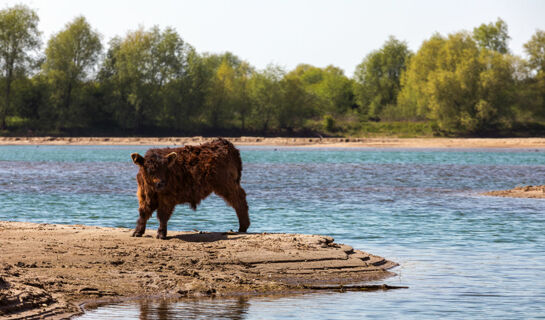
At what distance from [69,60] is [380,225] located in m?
86.3

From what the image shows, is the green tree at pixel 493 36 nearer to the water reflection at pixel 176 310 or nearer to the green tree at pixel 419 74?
the green tree at pixel 419 74

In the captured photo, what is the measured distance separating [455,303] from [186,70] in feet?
323

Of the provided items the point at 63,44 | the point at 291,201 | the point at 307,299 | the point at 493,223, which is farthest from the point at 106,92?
the point at 307,299

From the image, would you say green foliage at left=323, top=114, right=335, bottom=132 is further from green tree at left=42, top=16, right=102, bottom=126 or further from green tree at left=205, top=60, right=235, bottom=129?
green tree at left=42, top=16, right=102, bottom=126

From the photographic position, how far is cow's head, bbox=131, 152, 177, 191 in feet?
47.9

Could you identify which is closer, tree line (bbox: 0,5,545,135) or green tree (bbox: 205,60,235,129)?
tree line (bbox: 0,5,545,135)

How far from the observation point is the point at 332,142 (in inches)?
3962

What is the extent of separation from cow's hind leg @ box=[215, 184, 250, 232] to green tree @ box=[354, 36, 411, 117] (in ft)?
364

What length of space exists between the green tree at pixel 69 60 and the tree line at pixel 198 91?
0.42ft

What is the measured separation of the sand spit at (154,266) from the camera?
10758 mm

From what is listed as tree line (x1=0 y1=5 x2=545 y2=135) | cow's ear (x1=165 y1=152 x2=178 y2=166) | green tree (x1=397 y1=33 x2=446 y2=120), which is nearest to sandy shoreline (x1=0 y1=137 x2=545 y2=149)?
tree line (x1=0 y1=5 x2=545 y2=135)

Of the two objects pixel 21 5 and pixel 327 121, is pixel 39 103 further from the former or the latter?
pixel 327 121

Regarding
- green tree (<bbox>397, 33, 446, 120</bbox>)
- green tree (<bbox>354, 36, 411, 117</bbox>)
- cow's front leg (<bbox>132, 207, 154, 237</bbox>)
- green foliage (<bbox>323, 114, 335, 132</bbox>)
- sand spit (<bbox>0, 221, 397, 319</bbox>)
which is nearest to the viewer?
sand spit (<bbox>0, 221, 397, 319</bbox>)

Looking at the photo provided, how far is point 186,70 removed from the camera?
108 m
